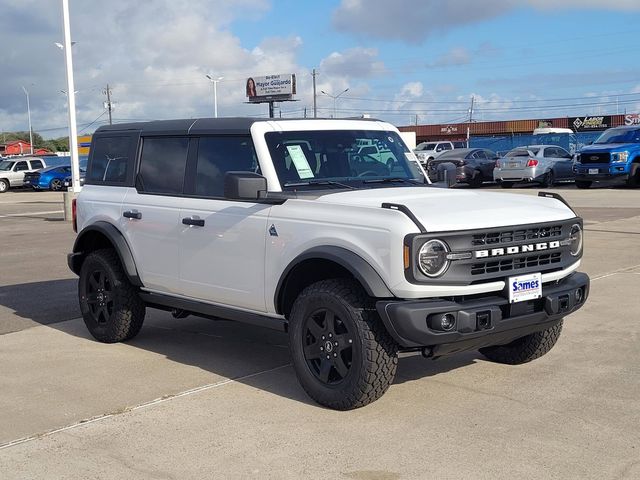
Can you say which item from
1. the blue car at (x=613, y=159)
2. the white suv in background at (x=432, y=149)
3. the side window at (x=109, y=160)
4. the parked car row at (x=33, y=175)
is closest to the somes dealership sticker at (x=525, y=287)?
the side window at (x=109, y=160)

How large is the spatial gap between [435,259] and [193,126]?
2.62 metres

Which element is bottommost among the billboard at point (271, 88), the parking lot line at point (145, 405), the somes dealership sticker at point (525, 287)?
the parking lot line at point (145, 405)

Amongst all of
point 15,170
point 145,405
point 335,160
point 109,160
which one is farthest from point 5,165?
point 145,405

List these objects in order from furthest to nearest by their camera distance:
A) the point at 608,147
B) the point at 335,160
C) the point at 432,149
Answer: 1. the point at 432,149
2. the point at 608,147
3. the point at 335,160

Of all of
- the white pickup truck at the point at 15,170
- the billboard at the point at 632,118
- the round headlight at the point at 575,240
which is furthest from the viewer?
Result: the billboard at the point at 632,118

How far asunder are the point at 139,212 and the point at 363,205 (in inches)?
94.8

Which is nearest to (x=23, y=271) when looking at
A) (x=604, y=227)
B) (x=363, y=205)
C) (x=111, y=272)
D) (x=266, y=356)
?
(x=111, y=272)

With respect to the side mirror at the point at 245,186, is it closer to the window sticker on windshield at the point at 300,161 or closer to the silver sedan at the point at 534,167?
the window sticker on windshield at the point at 300,161

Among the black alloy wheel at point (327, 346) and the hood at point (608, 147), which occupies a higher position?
the hood at point (608, 147)

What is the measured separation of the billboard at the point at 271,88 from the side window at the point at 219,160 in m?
65.8

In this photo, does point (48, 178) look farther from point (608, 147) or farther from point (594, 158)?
point (608, 147)

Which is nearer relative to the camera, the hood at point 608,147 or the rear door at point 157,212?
the rear door at point 157,212

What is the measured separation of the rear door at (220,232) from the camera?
18.9ft

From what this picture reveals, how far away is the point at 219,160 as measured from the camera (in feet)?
20.5
